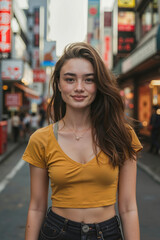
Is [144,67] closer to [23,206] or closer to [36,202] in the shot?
[23,206]

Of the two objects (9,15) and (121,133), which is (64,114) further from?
(9,15)

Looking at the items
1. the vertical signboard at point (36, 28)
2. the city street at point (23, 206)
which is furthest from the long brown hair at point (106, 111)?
the vertical signboard at point (36, 28)

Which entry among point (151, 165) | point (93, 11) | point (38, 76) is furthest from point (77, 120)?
point (93, 11)

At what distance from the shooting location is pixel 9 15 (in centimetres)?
1444

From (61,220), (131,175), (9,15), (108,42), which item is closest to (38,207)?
(61,220)

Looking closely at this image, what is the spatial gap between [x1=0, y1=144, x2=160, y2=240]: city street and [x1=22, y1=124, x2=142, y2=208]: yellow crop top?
297 centimetres

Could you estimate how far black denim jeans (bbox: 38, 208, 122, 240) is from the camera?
5.74 feet

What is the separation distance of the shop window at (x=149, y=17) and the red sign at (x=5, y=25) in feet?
24.2

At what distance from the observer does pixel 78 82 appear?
1875 mm

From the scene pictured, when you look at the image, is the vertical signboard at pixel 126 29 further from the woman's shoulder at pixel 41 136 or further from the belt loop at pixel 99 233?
the belt loop at pixel 99 233

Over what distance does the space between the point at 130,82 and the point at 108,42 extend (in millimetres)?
6356

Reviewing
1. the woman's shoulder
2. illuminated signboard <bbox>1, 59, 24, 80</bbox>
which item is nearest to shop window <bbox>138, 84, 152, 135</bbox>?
illuminated signboard <bbox>1, 59, 24, 80</bbox>

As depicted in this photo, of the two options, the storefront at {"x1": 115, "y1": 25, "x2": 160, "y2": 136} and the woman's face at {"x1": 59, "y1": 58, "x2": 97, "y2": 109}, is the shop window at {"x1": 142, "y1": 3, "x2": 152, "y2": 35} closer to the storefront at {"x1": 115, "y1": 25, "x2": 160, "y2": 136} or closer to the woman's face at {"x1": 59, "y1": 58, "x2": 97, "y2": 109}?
the storefront at {"x1": 115, "y1": 25, "x2": 160, "y2": 136}

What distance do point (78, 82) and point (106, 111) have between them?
274mm
